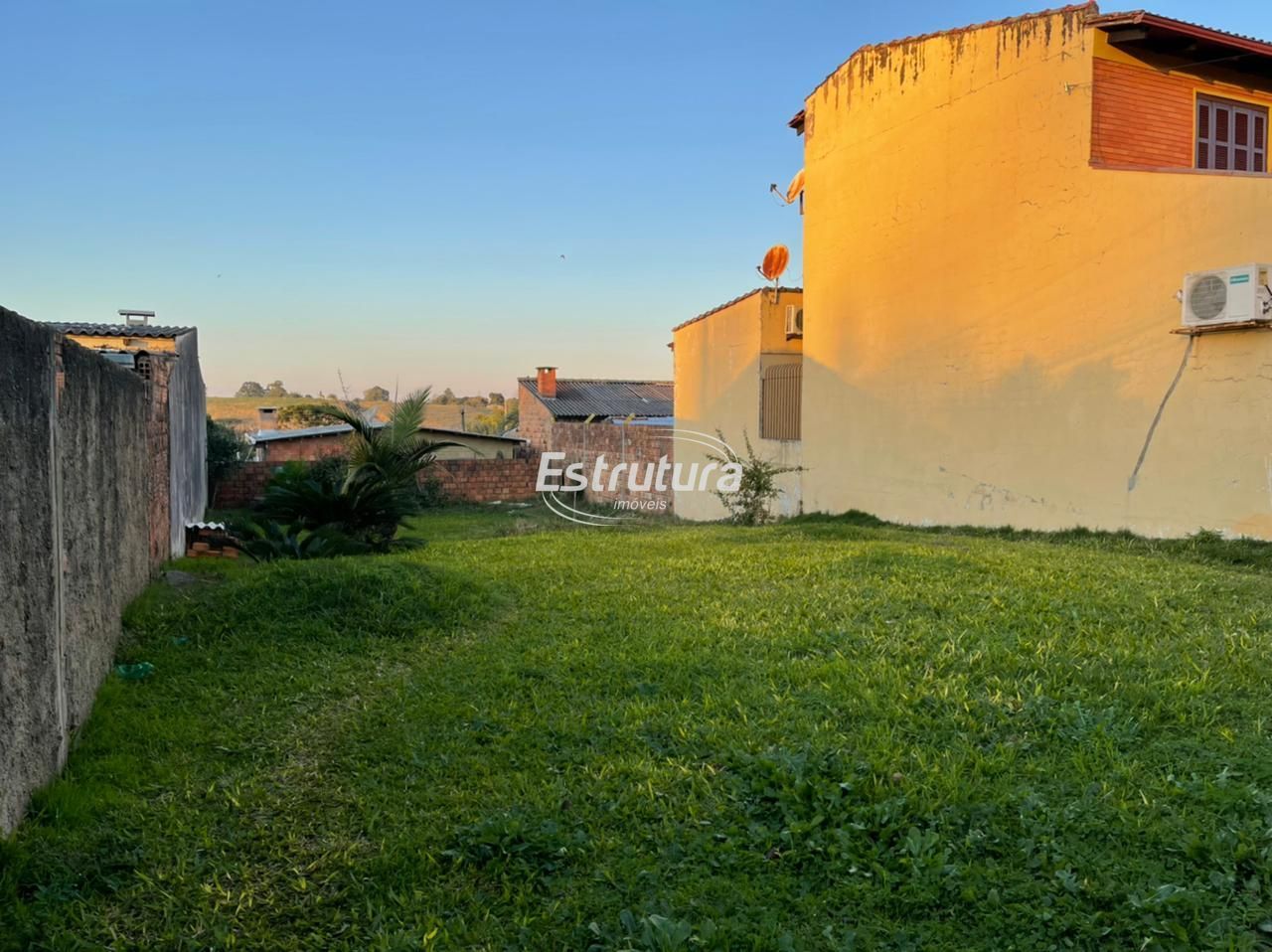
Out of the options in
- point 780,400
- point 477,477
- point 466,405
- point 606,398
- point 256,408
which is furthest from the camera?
point 466,405

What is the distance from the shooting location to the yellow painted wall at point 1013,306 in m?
8.23

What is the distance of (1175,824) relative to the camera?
9.12ft

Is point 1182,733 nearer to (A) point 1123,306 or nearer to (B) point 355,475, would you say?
(A) point 1123,306

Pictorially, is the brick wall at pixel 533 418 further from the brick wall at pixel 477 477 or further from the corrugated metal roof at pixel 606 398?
the brick wall at pixel 477 477

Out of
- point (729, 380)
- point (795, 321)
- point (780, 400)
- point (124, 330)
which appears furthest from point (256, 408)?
point (795, 321)

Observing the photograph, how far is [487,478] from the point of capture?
74.5ft

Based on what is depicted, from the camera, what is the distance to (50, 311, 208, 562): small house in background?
7797mm

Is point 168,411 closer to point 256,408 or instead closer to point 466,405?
point 256,408

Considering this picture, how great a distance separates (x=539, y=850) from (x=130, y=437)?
179 inches

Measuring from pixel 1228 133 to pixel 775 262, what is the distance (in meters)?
7.02

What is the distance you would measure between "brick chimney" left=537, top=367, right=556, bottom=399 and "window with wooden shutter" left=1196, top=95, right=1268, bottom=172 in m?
23.1

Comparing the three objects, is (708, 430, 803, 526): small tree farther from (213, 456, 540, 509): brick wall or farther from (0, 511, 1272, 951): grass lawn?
(213, 456, 540, 509): brick wall

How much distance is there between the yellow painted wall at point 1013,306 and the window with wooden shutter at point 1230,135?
183 cm

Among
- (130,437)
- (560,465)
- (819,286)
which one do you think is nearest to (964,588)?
(130,437)
